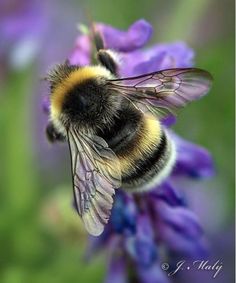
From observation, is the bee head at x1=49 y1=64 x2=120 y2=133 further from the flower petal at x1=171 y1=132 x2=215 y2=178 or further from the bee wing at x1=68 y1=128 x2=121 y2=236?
the flower petal at x1=171 y1=132 x2=215 y2=178

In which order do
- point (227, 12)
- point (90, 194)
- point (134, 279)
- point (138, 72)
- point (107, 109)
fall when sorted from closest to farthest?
point (90, 194) → point (107, 109) → point (138, 72) → point (134, 279) → point (227, 12)

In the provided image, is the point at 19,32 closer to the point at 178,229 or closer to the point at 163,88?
the point at 178,229

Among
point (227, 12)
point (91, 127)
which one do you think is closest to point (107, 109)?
point (91, 127)

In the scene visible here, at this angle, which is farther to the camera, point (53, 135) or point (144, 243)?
point (144, 243)

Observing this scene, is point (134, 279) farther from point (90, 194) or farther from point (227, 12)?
point (227, 12)

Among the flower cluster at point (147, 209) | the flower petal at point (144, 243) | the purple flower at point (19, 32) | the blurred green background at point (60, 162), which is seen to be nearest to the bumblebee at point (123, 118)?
the flower cluster at point (147, 209)

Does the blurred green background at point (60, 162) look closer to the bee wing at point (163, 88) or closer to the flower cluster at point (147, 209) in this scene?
the flower cluster at point (147, 209)

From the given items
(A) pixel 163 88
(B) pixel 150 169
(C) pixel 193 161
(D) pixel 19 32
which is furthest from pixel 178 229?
(D) pixel 19 32
